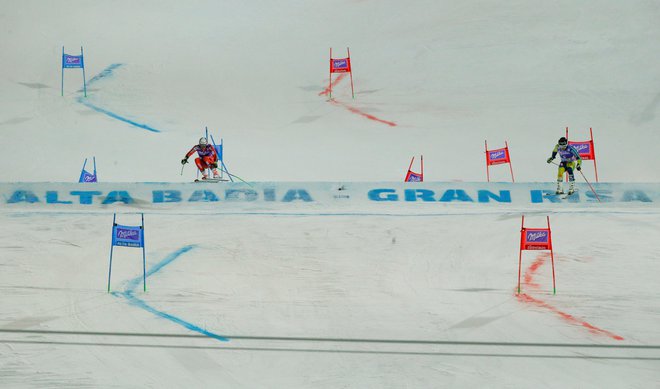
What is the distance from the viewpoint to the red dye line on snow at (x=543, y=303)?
8.55 meters

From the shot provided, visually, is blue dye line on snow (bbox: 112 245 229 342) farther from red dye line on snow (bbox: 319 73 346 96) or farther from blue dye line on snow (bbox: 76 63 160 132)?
red dye line on snow (bbox: 319 73 346 96)

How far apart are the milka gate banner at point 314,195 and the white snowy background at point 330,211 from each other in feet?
1.46

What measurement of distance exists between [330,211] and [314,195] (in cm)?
70

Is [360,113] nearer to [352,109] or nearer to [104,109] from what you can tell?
[352,109]

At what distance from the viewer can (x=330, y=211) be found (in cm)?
1518

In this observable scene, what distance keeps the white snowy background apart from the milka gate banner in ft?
1.46

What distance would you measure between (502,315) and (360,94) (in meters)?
15.4

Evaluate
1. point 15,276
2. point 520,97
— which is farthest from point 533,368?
point 520,97

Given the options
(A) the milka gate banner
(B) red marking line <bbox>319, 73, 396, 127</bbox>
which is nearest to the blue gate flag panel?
(A) the milka gate banner

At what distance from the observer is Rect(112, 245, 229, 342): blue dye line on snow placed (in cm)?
858

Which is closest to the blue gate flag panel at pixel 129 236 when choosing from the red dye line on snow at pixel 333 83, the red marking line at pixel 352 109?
the red marking line at pixel 352 109

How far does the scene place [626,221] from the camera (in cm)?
1404

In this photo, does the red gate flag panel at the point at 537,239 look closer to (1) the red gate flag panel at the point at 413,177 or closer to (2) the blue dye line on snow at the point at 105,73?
(1) the red gate flag panel at the point at 413,177

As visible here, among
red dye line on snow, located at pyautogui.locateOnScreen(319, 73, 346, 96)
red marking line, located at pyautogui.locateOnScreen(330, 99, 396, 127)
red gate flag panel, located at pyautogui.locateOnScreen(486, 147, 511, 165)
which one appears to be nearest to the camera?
red gate flag panel, located at pyautogui.locateOnScreen(486, 147, 511, 165)
